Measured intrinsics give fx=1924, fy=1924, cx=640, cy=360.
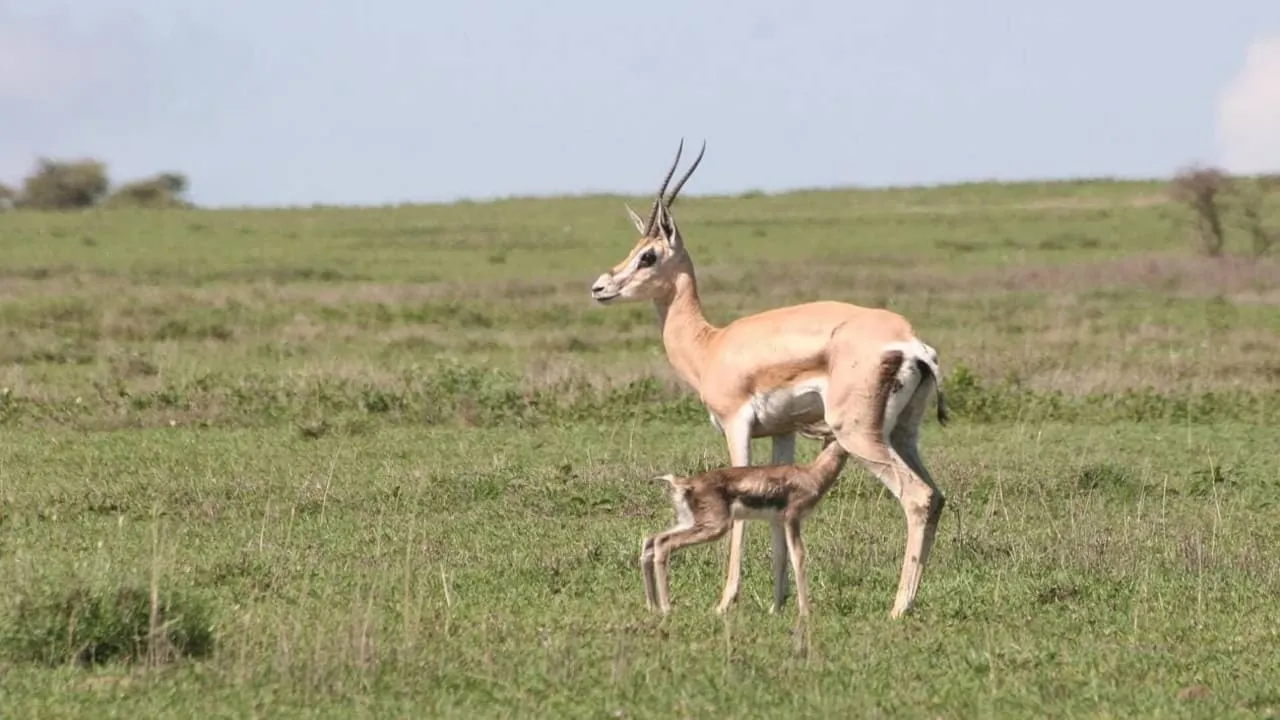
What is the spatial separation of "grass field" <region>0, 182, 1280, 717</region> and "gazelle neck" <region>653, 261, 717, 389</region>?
3.28ft

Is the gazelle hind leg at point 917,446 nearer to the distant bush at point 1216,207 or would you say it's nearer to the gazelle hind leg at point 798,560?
the gazelle hind leg at point 798,560

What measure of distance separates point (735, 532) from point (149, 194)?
6135 centimetres

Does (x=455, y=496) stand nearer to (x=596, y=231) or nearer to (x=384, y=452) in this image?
(x=384, y=452)

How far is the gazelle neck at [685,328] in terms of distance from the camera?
9992 millimetres

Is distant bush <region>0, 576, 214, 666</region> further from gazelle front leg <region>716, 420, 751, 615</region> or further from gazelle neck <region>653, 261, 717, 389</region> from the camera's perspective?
gazelle neck <region>653, 261, 717, 389</region>

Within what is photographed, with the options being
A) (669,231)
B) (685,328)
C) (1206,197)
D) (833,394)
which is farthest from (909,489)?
(1206,197)

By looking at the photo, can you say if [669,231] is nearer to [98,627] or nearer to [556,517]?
[556,517]

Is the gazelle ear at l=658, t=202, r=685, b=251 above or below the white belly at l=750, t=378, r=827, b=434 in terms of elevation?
above

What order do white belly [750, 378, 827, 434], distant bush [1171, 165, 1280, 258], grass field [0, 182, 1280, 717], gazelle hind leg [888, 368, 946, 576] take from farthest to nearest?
distant bush [1171, 165, 1280, 258] → white belly [750, 378, 827, 434] → gazelle hind leg [888, 368, 946, 576] → grass field [0, 182, 1280, 717]

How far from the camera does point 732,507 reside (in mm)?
8328

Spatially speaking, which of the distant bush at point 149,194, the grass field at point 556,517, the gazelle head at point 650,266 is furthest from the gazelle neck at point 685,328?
the distant bush at point 149,194

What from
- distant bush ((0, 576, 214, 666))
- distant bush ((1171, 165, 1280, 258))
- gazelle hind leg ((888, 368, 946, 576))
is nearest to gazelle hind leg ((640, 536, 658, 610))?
gazelle hind leg ((888, 368, 946, 576))

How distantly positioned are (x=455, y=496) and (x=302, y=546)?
1917 millimetres

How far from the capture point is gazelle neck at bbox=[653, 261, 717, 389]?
9.99 m
